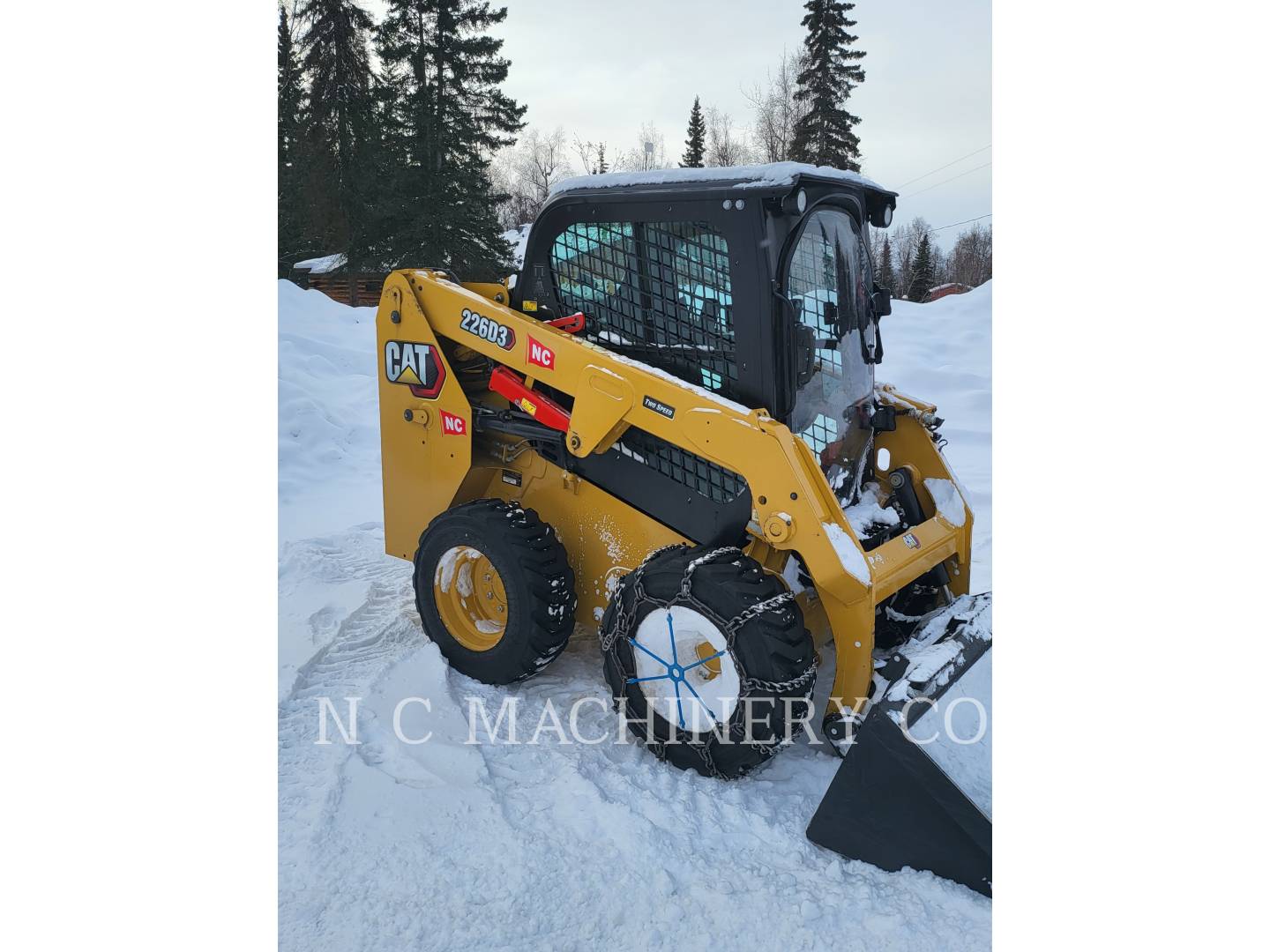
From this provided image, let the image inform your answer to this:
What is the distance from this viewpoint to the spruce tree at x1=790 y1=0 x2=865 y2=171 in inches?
95.4

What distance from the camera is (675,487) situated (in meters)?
2.76

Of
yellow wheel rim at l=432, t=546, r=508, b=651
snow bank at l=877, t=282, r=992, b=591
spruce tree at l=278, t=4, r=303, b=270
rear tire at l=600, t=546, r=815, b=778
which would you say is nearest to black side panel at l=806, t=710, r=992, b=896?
rear tire at l=600, t=546, r=815, b=778

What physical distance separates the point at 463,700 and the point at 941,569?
6.34 ft

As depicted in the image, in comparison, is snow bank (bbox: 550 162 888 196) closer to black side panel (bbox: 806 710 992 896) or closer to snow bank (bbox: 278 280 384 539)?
black side panel (bbox: 806 710 992 896)

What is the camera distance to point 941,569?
10.7 feet

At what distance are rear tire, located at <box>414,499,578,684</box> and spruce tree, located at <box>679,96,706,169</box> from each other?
139 cm

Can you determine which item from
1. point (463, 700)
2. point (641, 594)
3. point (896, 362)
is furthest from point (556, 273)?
point (896, 362)

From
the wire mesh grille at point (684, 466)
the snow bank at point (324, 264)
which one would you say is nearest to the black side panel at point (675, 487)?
the wire mesh grille at point (684, 466)

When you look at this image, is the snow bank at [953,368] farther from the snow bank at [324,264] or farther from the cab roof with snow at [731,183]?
the snow bank at [324,264]

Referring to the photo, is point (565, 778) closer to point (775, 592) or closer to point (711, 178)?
point (775, 592)

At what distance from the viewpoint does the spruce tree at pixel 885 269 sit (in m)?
3.51

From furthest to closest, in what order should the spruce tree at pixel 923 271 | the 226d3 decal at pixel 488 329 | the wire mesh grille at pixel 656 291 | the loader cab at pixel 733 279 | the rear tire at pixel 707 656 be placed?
1. the spruce tree at pixel 923 271
2. the 226d3 decal at pixel 488 329
3. the wire mesh grille at pixel 656 291
4. the loader cab at pixel 733 279
5. the rear tire at pixel 707 656

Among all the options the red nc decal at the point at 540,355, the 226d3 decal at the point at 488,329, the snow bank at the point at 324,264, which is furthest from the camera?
the snow bank at the point at 324,264

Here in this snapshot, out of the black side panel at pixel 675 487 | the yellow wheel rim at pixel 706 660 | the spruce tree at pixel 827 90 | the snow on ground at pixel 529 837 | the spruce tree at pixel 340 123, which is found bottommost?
the snow on ground at pixel 529 837
